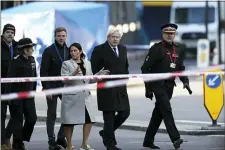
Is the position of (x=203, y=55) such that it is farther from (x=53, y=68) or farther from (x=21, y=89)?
(x=21, y=89)

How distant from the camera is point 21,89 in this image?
412 inches

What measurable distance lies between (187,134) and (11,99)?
159 inches

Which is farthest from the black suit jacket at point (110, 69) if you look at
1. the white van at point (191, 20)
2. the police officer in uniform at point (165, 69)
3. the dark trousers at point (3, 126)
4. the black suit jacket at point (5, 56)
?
the white van at point (191, 20)

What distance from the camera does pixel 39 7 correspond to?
21.5 m

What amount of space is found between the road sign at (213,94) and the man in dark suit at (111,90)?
3069 mm

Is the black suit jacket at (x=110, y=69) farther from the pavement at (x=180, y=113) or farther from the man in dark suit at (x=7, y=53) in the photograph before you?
the pavement at (x=180, y=113)

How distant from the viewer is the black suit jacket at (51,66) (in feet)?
36.3

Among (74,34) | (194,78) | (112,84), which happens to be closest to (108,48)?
(112,84)

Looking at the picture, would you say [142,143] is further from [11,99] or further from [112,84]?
[11,99]

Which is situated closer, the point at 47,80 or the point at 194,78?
the point at 47,80

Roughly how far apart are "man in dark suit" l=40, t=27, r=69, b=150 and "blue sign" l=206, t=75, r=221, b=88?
133 inches

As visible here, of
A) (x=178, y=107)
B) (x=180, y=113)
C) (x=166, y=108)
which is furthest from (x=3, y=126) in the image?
(x=178, y=107)

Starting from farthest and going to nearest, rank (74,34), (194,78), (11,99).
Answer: (194,78), (74,34), (11,99)

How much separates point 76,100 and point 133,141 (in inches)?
81.1
